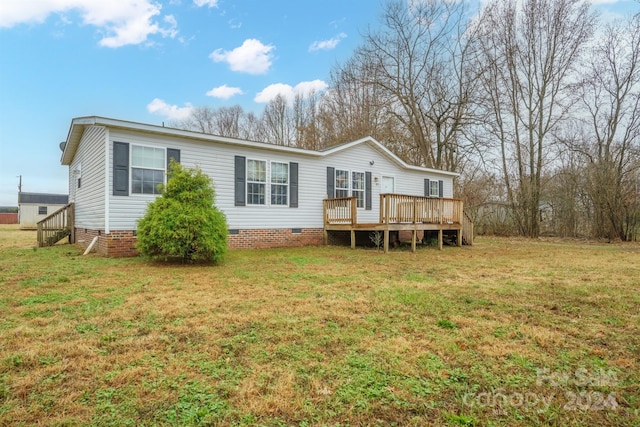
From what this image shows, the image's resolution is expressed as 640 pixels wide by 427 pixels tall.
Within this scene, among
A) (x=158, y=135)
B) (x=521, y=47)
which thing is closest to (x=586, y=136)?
(x=521, y=47)

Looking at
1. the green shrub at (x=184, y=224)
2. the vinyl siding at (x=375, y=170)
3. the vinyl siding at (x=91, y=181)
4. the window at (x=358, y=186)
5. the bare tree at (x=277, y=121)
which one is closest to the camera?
the green shrub at (x=184, y=224)

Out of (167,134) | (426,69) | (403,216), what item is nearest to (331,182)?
(403,216)

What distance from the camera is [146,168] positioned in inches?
323

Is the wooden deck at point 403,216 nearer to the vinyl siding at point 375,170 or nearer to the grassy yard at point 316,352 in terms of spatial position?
the vinyl siding at point 375,170

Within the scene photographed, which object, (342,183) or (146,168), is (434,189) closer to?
(342,183)

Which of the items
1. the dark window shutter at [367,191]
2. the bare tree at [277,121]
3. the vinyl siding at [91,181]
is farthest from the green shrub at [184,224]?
the bare tree at [277,121]

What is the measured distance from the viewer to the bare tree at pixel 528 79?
1570cm

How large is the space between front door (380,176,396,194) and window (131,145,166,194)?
7.88m

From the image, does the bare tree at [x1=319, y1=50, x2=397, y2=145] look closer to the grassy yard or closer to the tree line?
the tree line

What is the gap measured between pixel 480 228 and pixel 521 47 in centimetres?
933

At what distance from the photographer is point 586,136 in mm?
15711

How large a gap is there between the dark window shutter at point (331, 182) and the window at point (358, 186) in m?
0.83

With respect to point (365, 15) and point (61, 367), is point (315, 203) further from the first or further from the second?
point (365, 15)

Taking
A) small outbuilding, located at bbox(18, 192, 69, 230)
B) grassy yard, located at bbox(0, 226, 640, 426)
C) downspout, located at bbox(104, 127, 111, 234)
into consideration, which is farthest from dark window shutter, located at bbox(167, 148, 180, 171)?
small outbuilding, located at bbox(18, 192, 69, 230)
